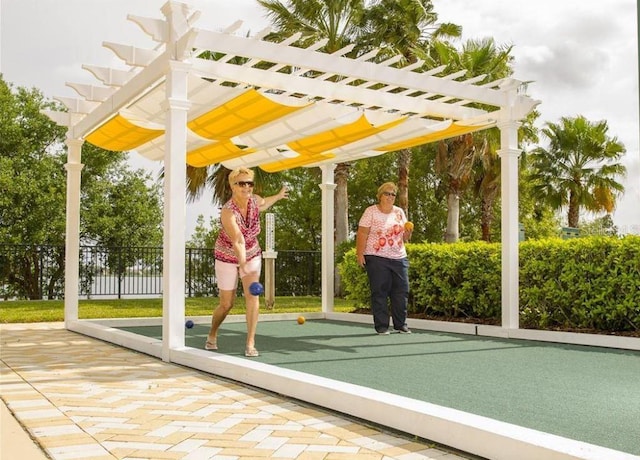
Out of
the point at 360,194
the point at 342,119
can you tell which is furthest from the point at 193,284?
the point at 360,194

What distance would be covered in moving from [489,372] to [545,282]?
323 centimetres

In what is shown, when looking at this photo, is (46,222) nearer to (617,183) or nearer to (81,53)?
(81,53)

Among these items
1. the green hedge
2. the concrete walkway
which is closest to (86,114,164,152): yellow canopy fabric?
the concrete walkway

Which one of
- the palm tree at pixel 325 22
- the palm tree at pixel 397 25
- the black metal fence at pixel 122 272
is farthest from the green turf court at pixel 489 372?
the palm tree at pixel 397 25

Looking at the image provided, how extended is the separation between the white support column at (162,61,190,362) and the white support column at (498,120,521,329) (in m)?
4.06

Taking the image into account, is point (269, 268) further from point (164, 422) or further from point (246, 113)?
point (164, 422)

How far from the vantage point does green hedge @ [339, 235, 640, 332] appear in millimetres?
7227

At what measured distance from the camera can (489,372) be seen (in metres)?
5.15

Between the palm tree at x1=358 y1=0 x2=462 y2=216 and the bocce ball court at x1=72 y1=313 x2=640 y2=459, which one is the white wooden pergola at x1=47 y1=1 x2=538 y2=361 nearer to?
the bocce ball court at x1=72 y1=313 x2=640 y2=459

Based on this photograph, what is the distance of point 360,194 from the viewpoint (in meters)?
34.5

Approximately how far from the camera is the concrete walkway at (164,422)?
10.3ft

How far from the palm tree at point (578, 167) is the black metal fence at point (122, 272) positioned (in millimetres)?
11747

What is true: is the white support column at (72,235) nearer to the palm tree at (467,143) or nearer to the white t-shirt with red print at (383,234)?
the white t-shirt with red print at (383,234)

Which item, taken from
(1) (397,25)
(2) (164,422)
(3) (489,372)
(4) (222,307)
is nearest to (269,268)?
(4) (222,307)
